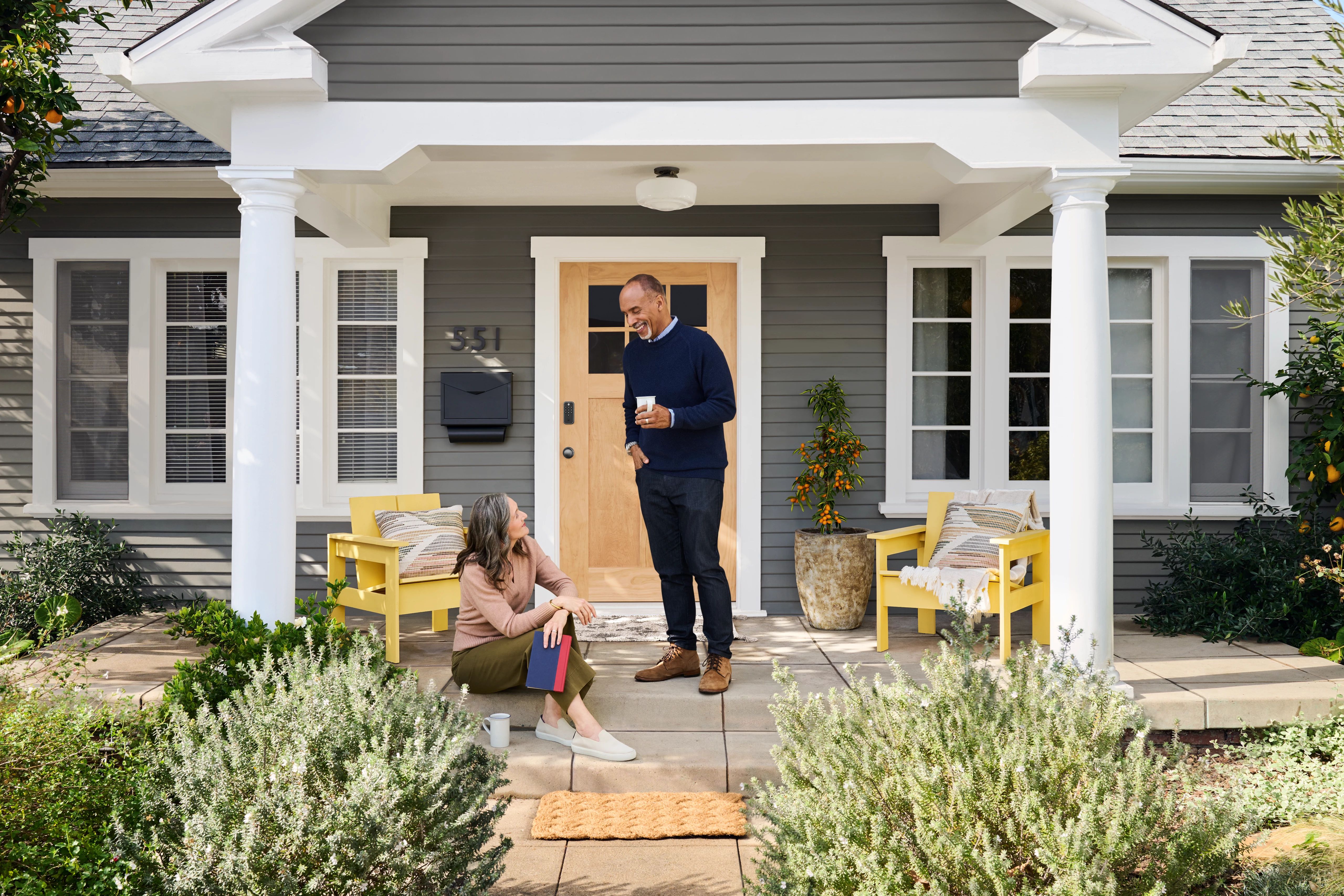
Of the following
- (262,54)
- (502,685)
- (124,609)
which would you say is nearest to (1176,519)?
(502,685)

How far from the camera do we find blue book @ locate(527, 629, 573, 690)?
339 centimetres

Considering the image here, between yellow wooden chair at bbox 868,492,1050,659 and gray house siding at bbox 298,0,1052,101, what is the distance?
206cm

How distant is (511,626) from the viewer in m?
3.50

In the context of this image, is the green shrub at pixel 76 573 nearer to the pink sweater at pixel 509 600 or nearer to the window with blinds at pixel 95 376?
the window with blinds at pixel 95 376

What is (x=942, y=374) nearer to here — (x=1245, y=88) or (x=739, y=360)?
(x=739, y=360)

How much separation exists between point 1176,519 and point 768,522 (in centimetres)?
238

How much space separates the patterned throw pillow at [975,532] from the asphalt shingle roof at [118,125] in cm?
432

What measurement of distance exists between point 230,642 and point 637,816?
5.19ft

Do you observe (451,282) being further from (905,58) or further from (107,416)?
(905,58)

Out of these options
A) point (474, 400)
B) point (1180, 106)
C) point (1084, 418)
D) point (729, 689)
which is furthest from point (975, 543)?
point (1180, 106)

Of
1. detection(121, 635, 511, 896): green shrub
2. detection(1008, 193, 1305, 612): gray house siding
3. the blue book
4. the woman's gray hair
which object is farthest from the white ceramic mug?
detection(1008, 193, 1305, 612): gray house siding

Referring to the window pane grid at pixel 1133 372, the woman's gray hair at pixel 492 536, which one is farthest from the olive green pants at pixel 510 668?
the window pane grid at pixel 1133 372

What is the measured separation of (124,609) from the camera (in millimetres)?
5508

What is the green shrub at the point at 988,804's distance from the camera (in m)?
1.98
